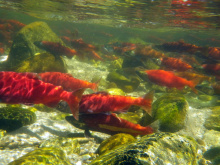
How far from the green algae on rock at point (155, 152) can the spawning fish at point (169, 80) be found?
4.01 metres

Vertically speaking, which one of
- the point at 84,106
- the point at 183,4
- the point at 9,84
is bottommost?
the point at 84,106

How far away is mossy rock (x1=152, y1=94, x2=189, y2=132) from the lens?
13.8 ft

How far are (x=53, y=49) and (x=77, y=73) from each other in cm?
242

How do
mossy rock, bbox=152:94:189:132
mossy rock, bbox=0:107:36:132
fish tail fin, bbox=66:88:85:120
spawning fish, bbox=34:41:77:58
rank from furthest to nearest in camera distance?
spawning fish, bbox=34:41:77:58, mossy rock, bbox=152:94:189:132, mossy rock, bbox=0:107:36:132, fish tail fin, bbox=66:88:85:120

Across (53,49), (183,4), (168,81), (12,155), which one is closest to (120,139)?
(12,155)

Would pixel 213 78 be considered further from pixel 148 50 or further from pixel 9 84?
pixel 9 84

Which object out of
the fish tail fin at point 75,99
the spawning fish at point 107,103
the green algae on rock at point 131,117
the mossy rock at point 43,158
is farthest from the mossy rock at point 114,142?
the green algae on rock at point 131,117

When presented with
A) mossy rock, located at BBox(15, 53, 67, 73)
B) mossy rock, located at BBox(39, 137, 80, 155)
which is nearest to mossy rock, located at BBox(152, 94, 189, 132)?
mossy rock, located at BBox(39, 137, 80, 155)

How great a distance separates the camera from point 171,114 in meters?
4.27

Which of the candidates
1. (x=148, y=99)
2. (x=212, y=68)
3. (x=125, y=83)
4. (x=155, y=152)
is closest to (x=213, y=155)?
(x=148, y=99)

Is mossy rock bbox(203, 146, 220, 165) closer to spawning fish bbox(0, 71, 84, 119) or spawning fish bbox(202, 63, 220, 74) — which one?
spawning fish bbox(0, 71, 84, 119)

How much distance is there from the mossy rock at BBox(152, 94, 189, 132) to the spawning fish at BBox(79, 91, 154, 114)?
0.88 m

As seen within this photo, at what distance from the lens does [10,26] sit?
1568 centimetres

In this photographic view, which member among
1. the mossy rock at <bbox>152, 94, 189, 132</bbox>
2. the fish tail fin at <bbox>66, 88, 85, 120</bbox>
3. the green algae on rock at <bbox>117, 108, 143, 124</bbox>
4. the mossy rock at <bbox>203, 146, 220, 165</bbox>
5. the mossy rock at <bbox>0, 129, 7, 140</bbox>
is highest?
the fish tail fin at <bbox>66, 88, 85, 120</bbox>
